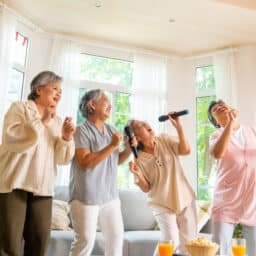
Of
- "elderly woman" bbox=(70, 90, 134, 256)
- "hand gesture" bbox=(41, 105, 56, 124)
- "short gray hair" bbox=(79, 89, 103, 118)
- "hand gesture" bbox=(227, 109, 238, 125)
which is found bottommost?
"elderly woman" bbox=(70, 90, 134, 256)

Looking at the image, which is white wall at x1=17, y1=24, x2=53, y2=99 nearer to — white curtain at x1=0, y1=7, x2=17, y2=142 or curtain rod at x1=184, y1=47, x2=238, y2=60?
white curtain at x1=0, y1=7, x2=17, y2=142

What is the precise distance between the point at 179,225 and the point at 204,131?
301cm

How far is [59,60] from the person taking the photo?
4.30 meters

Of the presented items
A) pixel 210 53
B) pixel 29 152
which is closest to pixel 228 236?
pixel 29 152

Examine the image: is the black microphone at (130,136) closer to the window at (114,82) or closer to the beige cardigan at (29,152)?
the beige cardigan at (29,152)

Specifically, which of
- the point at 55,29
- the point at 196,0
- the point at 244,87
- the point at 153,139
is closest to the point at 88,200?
the point at 153,139

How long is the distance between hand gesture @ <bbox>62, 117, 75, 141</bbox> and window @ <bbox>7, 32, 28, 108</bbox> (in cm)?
241

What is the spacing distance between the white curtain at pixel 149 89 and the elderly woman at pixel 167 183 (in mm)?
2417

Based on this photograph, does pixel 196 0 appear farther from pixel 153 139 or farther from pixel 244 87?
pixel 153 139

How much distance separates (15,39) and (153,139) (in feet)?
8.69

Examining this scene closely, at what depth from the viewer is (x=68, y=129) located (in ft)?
5.93

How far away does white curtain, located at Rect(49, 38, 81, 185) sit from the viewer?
4.24 metres

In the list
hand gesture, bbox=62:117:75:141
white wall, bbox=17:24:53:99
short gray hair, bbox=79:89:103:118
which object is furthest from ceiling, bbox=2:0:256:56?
hand gesture, bbox=62:117:75:141

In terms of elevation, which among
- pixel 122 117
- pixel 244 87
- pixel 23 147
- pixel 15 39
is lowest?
pixel 23 147
